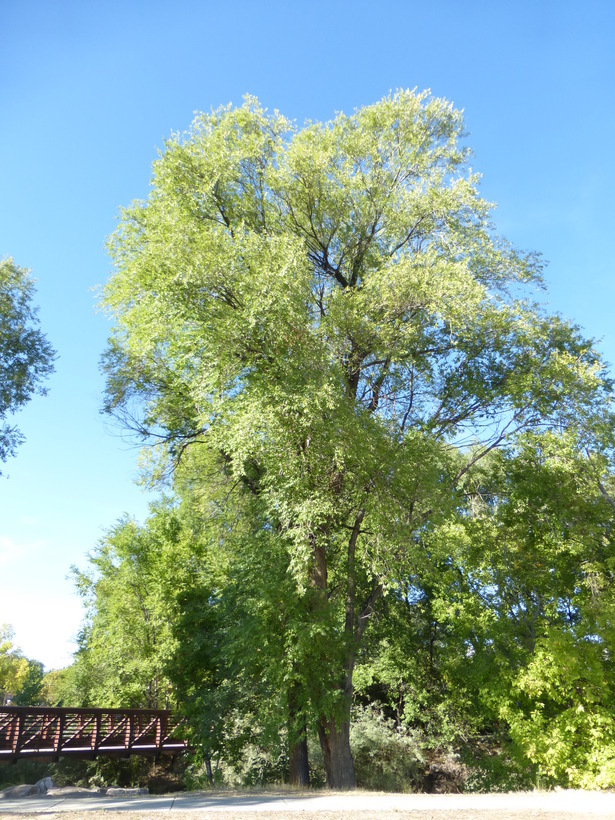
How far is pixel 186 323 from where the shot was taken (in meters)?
13.2

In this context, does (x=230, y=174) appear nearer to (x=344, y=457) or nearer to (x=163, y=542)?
(x=344, y=457)

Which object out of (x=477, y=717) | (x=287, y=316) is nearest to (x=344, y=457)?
(x=287, y=316)

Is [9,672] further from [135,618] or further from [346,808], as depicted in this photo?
[346,808]

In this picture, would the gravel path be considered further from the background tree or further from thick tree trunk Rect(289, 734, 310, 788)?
the background tree

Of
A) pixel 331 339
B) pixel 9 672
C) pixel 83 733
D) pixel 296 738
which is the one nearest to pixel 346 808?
pixel 296 738

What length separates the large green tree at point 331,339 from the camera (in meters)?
12.0

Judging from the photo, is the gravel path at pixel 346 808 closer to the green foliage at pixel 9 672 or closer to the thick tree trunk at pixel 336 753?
the thick tree trunk at pixel 336 753

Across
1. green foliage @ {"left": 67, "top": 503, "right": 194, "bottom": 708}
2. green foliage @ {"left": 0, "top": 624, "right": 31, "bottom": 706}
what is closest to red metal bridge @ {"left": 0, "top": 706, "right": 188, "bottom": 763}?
green foliage @ {"left": 67, "top": 503, "right": 194, "bottom": 708}

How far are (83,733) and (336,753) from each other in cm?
1251

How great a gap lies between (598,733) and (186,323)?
12.6m

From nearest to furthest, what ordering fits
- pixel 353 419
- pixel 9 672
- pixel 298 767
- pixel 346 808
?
pixel 346 808 < pixel 353 419 < pixel 298 767 < pixel 9 672

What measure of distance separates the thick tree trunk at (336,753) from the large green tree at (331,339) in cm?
4

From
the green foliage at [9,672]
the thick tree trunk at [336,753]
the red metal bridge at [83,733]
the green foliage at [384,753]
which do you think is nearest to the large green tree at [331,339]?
the thick tree trunk at [336,753]

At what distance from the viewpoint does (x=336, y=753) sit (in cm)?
1293
